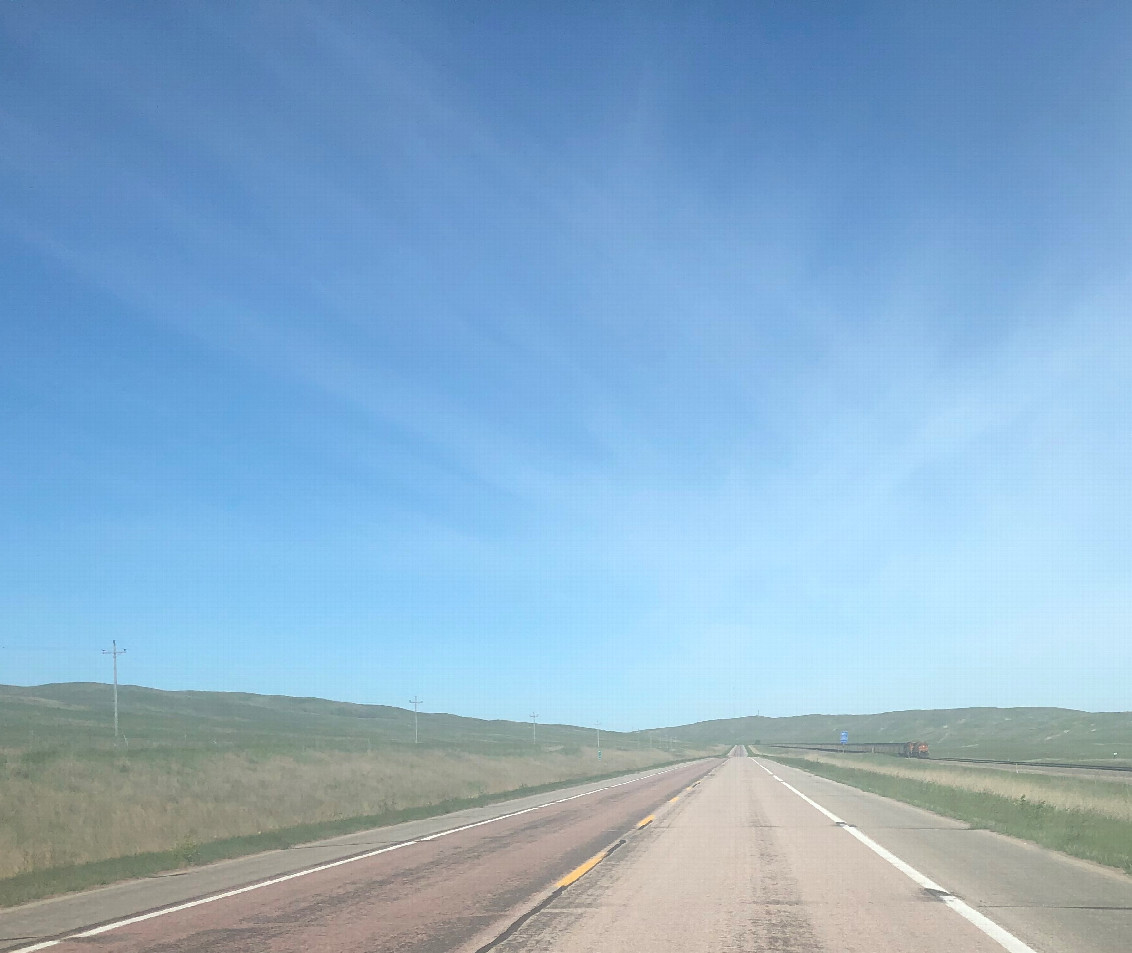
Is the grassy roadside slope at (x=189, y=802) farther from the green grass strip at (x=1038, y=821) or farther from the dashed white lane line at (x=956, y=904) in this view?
the green grass strip at (x=1038, y=821)

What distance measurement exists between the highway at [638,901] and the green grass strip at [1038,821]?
0.64m

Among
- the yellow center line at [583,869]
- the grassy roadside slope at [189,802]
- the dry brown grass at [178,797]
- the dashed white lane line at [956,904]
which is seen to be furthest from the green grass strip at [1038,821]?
the dry brown grass at [178,797]

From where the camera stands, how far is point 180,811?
21141mm

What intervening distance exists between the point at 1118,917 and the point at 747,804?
19.9 metres

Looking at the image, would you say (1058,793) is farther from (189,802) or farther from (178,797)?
(178,797)

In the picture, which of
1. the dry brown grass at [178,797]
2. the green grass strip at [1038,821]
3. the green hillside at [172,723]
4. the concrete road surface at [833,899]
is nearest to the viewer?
the concrete road surface at [833,899]

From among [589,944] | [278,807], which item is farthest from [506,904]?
[278,807]

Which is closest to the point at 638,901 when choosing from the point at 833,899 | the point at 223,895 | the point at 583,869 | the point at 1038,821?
the point at 833,899

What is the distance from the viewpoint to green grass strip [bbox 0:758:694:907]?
12922mm

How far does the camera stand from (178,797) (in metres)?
23.1

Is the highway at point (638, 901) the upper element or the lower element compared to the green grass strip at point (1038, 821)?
upper

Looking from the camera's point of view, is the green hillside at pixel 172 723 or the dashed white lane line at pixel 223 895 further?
the green hillside at pixel 172 723

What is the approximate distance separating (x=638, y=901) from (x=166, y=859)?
955 centimetres

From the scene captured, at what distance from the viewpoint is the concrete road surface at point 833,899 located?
8.33 m
